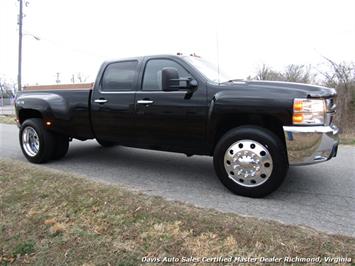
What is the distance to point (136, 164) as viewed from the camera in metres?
5.51

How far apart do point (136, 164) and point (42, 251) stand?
9.28 feet

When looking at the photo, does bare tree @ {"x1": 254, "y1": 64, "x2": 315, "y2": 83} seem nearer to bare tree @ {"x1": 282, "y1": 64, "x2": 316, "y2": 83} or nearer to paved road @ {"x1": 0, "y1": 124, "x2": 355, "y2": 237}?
bare tree @ {"x1": 282, "y1": 64, "x2": 316, "y2": 83}

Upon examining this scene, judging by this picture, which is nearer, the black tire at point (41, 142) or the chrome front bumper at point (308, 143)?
the chrome front bumper at point (308, 143)

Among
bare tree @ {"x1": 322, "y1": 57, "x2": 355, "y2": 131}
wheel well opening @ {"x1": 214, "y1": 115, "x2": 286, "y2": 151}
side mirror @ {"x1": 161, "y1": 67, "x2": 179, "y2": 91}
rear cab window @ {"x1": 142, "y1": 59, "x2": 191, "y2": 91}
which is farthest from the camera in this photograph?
bare tree @ {"x1": 322, "y1": 57, "x2": 355, "y2": 131}

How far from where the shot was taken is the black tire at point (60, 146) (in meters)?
5.68

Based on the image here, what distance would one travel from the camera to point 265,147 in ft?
11.8

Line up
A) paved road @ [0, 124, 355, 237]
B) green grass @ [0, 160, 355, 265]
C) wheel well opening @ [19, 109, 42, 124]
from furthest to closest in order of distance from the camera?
wheel well opening @ [19, 109, 42, 124] → paved road @ [0, 124, 355, 237] → green grass @ [0, 160, 355, 265]

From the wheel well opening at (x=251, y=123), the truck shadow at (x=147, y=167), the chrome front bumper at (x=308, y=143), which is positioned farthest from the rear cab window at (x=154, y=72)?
the chrome front bumper at (x=308, y=143)

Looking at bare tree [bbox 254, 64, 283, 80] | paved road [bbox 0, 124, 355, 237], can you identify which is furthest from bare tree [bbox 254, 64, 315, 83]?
paved road [bbox 0, 124, 355, 237]

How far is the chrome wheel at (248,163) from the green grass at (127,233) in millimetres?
687

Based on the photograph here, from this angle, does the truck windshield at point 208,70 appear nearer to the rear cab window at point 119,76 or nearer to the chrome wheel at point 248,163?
the rear cab window at point 119,76

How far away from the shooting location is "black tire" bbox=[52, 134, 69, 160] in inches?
223

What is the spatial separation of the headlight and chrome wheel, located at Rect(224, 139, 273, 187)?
0.52 metres

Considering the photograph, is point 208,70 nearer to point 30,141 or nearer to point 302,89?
point 302,89
